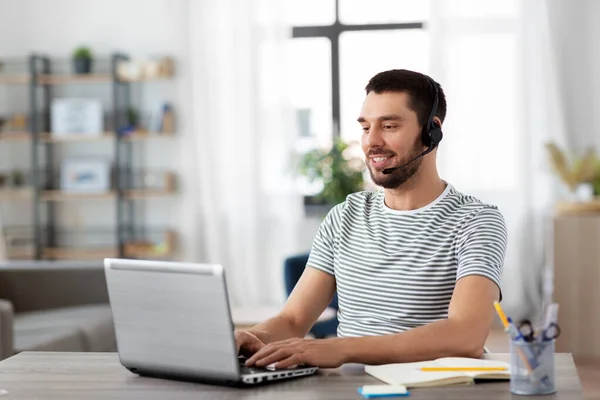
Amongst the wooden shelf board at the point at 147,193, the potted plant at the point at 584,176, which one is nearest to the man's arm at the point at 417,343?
the potted plant at the point at 584,176

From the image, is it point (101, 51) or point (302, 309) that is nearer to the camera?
point (302, 309)

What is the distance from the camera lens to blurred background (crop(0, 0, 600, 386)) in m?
6.21

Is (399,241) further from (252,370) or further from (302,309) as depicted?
(252,370)

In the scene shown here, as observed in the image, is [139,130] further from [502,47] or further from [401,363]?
[401,363]

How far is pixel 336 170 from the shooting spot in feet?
19.6

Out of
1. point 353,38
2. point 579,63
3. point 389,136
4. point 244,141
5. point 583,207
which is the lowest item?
point 583,207

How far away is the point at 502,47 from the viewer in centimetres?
628

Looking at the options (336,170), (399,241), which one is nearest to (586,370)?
(336,170)

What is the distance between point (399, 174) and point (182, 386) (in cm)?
76

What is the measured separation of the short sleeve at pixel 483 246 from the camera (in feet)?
6.56

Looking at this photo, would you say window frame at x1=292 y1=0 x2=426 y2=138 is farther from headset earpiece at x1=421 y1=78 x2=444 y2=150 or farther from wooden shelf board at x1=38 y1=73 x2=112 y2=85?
headset earpiece at x1=421 y1=78 x2=444 y2=150

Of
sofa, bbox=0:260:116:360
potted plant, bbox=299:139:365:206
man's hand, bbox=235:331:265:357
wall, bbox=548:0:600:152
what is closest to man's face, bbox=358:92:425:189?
man's hand, bbox=235:331:265:357

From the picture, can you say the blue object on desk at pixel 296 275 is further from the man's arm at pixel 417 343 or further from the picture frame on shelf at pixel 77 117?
the picture frame on shelf at pixel 77 117

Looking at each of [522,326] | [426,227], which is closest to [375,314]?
[426,227]
